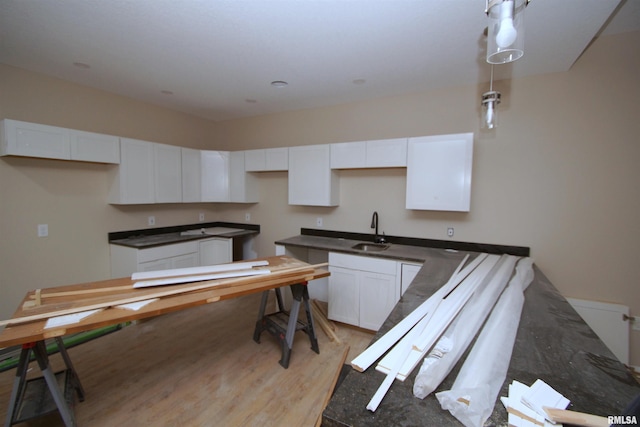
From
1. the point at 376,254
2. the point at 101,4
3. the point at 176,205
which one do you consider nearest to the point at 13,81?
the point at 101,4

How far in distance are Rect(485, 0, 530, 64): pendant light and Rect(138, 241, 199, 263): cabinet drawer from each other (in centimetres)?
355

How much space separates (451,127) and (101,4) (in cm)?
305

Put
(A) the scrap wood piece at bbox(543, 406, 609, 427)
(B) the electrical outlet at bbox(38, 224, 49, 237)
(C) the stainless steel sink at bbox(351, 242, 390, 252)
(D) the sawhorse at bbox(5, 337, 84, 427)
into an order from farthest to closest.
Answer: (C) the stainless steel sink at bbox(351, 242, 390, 252) → (B) the electrical outlet at bbox(38, 224, 49, 237) → (D) the sawhorse at bbox(5, 337, 84, 427) → (A) the scrap wood piece at bbox(543, 406, 609, 427)

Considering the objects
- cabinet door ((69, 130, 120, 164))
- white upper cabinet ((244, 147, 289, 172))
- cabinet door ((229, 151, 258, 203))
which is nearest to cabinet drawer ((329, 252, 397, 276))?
white upper cabinet ((244, 147, 289, 172))

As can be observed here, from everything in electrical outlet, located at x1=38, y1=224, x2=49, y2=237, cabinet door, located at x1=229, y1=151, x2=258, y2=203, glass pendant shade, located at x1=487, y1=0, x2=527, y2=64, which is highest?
glass pendant shade, located at x1=487, y1=0, x2=527, y2=64

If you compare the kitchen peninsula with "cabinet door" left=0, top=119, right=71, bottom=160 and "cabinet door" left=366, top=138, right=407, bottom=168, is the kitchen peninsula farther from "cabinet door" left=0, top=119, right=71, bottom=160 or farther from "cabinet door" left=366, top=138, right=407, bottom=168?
"cabinet door" left=0, top=119, right=71, bottom=160

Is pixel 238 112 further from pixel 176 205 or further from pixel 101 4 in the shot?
pixel 101 4

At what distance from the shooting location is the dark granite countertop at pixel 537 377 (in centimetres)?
79

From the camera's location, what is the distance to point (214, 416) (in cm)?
188

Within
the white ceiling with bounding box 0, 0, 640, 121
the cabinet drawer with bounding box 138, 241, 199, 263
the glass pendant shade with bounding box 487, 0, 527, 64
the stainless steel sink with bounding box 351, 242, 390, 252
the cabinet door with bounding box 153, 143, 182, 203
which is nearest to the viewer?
the glass pendant shade with bounding box 487, 0, 527, 64

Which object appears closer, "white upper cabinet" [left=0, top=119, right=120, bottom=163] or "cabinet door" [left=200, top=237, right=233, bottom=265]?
"white upper cabinet" [left=0, top=119, right=120, bottom=163]

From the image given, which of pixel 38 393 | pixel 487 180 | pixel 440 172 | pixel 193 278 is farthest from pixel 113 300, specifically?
pixel 487 180

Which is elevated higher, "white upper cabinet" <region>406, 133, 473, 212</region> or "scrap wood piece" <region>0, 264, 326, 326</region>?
"white upper cabinet" <region>406, 133, 473, 212</region>

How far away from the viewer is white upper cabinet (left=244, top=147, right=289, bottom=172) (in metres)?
3.72
